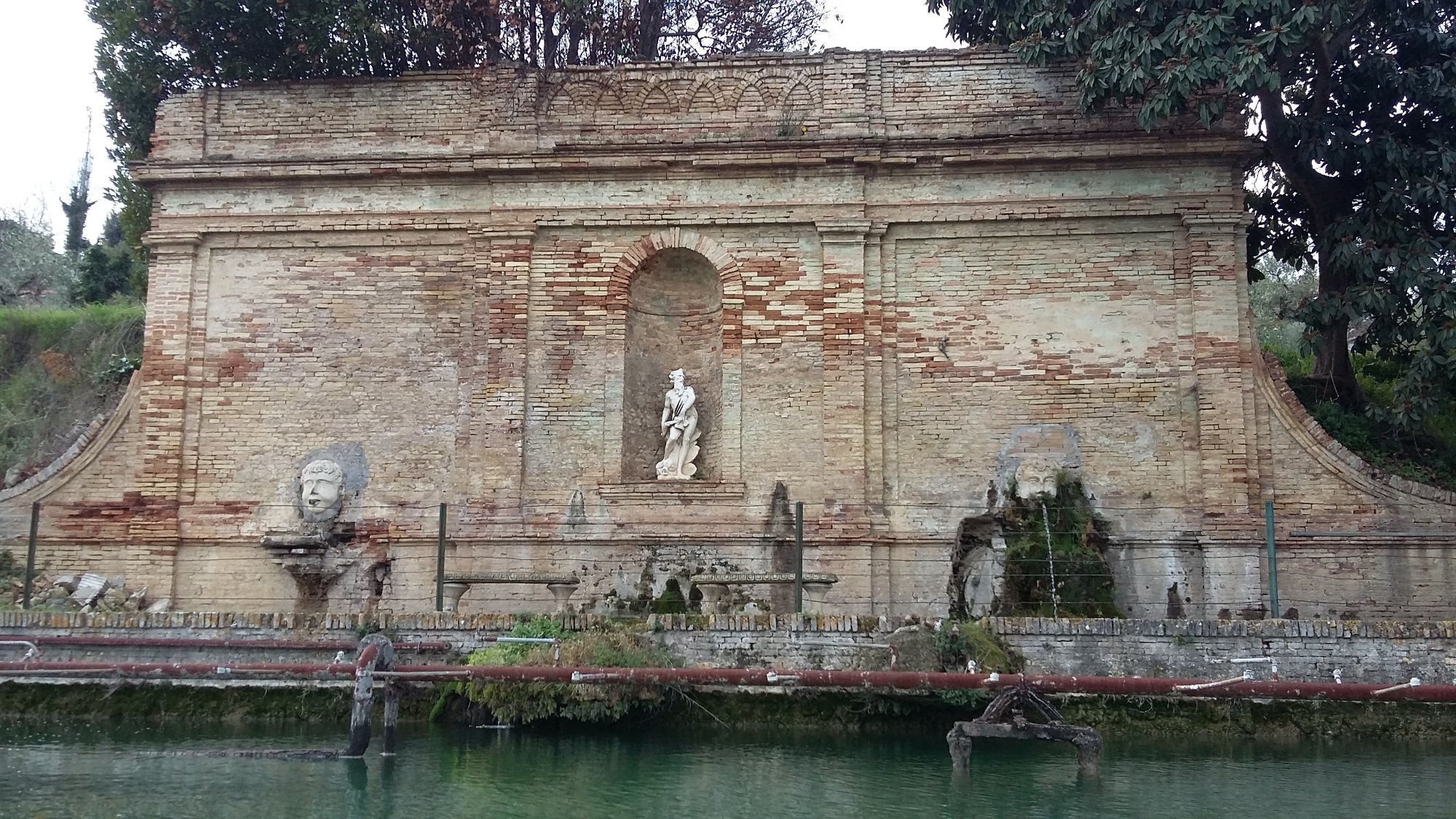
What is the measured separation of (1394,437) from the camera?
15.6 m

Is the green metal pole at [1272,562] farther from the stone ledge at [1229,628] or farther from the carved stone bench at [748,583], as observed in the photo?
the carved stone bench at [748,583]

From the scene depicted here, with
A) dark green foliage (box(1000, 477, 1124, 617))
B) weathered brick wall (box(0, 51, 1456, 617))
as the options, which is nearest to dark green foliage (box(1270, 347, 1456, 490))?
weathered brick wall (box(0, 51, 1456, 617))

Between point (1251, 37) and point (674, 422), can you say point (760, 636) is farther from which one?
point (1251, 37)

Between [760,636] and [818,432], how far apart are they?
181 inches

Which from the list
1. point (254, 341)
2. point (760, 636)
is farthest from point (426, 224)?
point (760, 636)

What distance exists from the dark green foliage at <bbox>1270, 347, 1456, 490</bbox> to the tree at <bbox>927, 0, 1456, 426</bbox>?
778 millimetres

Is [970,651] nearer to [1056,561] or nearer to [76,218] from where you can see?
[1056,561]

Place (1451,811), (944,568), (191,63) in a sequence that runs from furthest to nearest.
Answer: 1. (191,63)
2. (944,568)
3. (1451,811)

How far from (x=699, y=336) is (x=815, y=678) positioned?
8.80 m

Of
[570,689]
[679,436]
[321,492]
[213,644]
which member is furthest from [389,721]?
[679,436]

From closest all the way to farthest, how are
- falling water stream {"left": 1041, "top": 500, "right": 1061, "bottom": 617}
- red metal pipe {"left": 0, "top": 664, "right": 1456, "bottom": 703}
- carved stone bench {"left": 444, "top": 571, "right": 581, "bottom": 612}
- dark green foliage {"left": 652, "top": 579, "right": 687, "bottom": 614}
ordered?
red metal pipe {"left": 0, "top": 664, "right": 1456, "bottom": 703} < falling water stream {"left": 1041, "top": 500, "right": 1061, "bottom": 617} < carved stone bench {"left": 444, "top": 571, "right": 581, "bottom": 612} < dark green foliage {"left": 652, "top": 579, "right": 687, "bottom": 614}

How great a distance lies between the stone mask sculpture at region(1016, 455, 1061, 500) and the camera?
46.9ft

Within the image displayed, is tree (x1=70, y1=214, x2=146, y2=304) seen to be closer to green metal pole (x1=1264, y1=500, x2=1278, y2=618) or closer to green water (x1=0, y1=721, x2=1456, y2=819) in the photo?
green water (x1=0, y1=721, x2=1456, y2=819)

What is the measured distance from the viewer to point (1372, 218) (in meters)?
15.0
